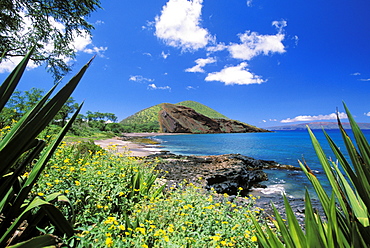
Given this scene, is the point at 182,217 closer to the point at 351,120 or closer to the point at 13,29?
the point at 351,120

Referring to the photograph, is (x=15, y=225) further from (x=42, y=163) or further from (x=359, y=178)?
(x=359, y=178)

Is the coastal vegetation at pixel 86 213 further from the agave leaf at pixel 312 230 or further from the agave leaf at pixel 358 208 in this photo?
the agave leaf at pixel 358 208

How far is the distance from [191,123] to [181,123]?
21.4 feet

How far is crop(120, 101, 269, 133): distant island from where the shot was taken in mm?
98875

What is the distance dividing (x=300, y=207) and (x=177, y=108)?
10415 centimetres

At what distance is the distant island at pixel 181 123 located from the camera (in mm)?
98875

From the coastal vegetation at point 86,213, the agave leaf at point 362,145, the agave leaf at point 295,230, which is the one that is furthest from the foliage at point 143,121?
the agave leaf at point 362,145

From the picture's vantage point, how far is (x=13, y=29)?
643 cm

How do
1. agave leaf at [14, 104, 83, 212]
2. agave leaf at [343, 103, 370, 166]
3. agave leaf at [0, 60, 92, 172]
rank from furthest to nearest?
1. agave leaf at [14, 104, 83, 212]
2. agave leaf at [343, 103, 370, 166]
3. agave leaf at [0, 60, 92, 172]

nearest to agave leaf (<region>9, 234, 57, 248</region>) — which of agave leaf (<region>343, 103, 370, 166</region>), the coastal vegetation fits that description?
the coastal vegetation

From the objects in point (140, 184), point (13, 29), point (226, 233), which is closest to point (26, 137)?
point (226, 233)

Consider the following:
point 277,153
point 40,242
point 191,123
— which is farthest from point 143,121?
point 40,242

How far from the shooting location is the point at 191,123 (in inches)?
4161

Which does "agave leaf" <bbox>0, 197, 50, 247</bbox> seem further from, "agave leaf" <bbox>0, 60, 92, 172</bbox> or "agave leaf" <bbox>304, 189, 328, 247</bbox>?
"agave leaf" <bbox>304, 189, 328, 247</bbox>
